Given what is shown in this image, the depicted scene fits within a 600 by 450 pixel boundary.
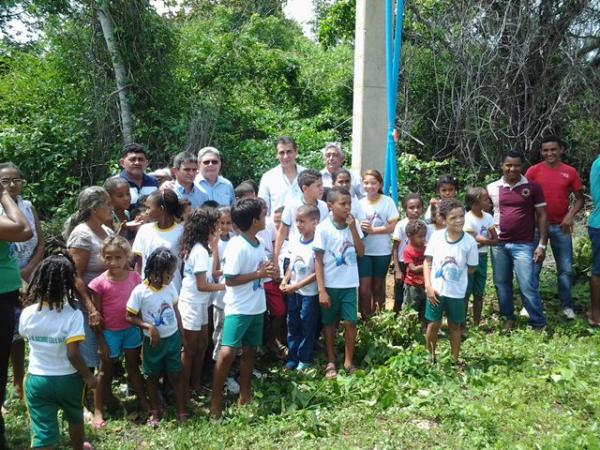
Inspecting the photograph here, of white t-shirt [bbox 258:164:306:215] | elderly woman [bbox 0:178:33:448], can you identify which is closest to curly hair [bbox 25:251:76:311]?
elderly woman [bbox 0:178:33:448]

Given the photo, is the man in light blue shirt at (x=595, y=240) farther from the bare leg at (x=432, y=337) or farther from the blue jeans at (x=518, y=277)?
the bare leg at (x=432, y=337)

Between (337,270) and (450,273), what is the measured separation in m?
0.93

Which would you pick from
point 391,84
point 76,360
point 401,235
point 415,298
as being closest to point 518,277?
point 415,298

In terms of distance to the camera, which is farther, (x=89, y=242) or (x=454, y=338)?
(x=454, y=338)

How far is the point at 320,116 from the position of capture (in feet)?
44.6

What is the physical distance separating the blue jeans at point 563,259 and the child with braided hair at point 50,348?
467cm

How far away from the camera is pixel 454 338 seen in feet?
16.8

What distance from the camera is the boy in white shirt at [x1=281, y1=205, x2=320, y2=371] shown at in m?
5.18

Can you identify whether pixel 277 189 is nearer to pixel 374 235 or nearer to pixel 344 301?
pixel 374 235

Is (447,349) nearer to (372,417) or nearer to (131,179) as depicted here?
(372,417)

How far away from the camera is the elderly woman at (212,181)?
19.0 ft

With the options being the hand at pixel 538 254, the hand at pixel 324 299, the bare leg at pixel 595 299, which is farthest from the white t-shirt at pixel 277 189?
the bare leg at pixel 595 299

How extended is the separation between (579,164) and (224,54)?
7078mm

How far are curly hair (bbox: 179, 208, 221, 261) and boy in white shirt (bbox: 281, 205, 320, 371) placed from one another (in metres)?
0.83
